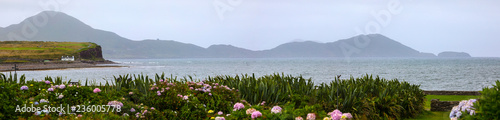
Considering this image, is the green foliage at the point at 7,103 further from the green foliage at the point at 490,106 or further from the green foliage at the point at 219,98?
the green foliage at the point at 490,106

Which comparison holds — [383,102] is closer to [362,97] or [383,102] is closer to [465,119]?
[362,97]

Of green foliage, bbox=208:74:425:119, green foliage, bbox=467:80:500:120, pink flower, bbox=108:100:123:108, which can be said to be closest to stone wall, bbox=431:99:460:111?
green foliage, bbox=208:74:425:119

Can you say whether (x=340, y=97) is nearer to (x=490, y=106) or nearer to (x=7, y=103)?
(x=490, y=106)

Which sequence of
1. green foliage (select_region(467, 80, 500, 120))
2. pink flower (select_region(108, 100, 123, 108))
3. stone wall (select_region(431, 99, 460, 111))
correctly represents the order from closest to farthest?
1. green foliage (select_region(467, 80, 500, 120))
2. pink flower (select_region(108, 100, 123, 108))
3. stone wall (select_region(431, 99, 460, 111))

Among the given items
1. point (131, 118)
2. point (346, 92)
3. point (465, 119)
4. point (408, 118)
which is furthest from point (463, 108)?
point (408, 118)

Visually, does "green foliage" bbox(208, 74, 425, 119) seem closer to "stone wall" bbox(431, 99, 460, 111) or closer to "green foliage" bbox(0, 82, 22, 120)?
"stone wall" bbox(431, 99, 460, 111)

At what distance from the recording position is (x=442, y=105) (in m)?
12.6

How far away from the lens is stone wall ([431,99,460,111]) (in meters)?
12.5

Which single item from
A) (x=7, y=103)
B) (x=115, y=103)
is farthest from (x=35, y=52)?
(x=115, y=103)

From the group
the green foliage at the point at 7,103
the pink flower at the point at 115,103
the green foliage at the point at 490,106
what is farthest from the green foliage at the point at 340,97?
the green foliage at the point at 7,103

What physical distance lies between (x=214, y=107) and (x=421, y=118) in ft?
20.0

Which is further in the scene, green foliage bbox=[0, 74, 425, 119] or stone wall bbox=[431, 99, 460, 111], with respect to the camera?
stone wall bbox=[431, 99, 460, 111]

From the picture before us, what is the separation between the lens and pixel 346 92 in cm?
984

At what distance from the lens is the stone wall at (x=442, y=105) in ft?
40.9
